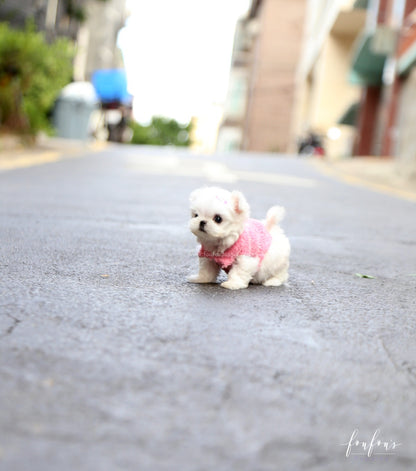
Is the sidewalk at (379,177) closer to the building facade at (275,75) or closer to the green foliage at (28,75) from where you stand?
the green foliage at (28,75)

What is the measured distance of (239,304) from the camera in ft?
12.0

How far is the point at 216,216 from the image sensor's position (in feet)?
12.8

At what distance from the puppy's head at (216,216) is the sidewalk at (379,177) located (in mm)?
9398

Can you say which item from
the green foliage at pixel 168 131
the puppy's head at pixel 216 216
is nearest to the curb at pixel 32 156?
the puppy's head at pixel 216 216

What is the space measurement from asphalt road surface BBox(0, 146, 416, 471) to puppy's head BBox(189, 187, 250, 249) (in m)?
0.30

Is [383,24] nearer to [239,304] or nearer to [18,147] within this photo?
[18,147]

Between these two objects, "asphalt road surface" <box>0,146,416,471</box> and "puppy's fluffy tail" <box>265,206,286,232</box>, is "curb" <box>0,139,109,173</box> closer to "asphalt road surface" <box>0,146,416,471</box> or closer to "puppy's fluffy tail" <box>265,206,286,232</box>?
"asphalt road surface" <box>0,146,416,471</box>

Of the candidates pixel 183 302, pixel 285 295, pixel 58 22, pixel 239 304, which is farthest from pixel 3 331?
pixel 58 22

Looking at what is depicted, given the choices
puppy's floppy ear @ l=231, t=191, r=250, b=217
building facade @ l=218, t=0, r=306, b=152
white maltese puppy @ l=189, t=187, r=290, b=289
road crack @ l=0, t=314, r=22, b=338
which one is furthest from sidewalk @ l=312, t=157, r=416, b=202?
building facade @ l=218, t=0, r=306, b=152

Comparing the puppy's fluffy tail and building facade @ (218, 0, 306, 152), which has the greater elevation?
building facade @ (218, 0, 306, 152)

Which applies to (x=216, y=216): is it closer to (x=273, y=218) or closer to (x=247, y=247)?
(x=247, y=247)

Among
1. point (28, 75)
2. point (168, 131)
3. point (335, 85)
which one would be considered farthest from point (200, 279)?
point (168, 131)

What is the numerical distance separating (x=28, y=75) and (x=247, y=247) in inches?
514

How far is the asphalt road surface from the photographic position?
1.97 m
